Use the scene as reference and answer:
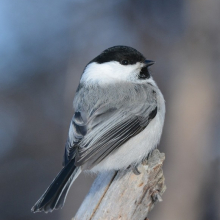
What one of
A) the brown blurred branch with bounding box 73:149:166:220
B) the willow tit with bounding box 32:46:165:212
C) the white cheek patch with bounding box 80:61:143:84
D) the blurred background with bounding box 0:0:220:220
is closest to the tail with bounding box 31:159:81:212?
the willow tit with bounding box 32:46:165:212

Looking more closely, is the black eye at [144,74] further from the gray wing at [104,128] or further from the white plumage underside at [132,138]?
the gray wing at [104,128]

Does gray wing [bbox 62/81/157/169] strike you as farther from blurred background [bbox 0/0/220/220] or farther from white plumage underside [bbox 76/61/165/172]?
blurred background [bbox 0/0/220/220]

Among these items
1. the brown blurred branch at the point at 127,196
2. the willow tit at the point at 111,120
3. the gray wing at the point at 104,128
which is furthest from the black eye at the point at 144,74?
the brown blurred branch at the point at 127,196

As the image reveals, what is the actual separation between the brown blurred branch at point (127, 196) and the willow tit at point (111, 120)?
6.2 inches

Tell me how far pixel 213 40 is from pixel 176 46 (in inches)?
20.7

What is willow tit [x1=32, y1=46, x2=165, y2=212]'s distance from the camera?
2.31 metres

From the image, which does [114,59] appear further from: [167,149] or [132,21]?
→ [132,21]

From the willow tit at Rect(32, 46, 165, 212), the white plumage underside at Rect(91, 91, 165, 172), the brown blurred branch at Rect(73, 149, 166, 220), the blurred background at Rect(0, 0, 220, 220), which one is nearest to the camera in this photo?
the brown blurred branch at Rect(73, 149, 166, 220)

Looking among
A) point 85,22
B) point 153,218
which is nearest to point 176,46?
point 85,22

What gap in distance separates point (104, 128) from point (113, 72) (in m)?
0.58

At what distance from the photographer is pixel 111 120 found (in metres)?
2.47

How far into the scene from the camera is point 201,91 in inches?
188

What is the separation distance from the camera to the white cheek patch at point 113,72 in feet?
9.22

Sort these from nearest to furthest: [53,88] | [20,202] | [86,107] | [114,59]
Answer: [86,107], [114,59], [20,202], [53,88]
